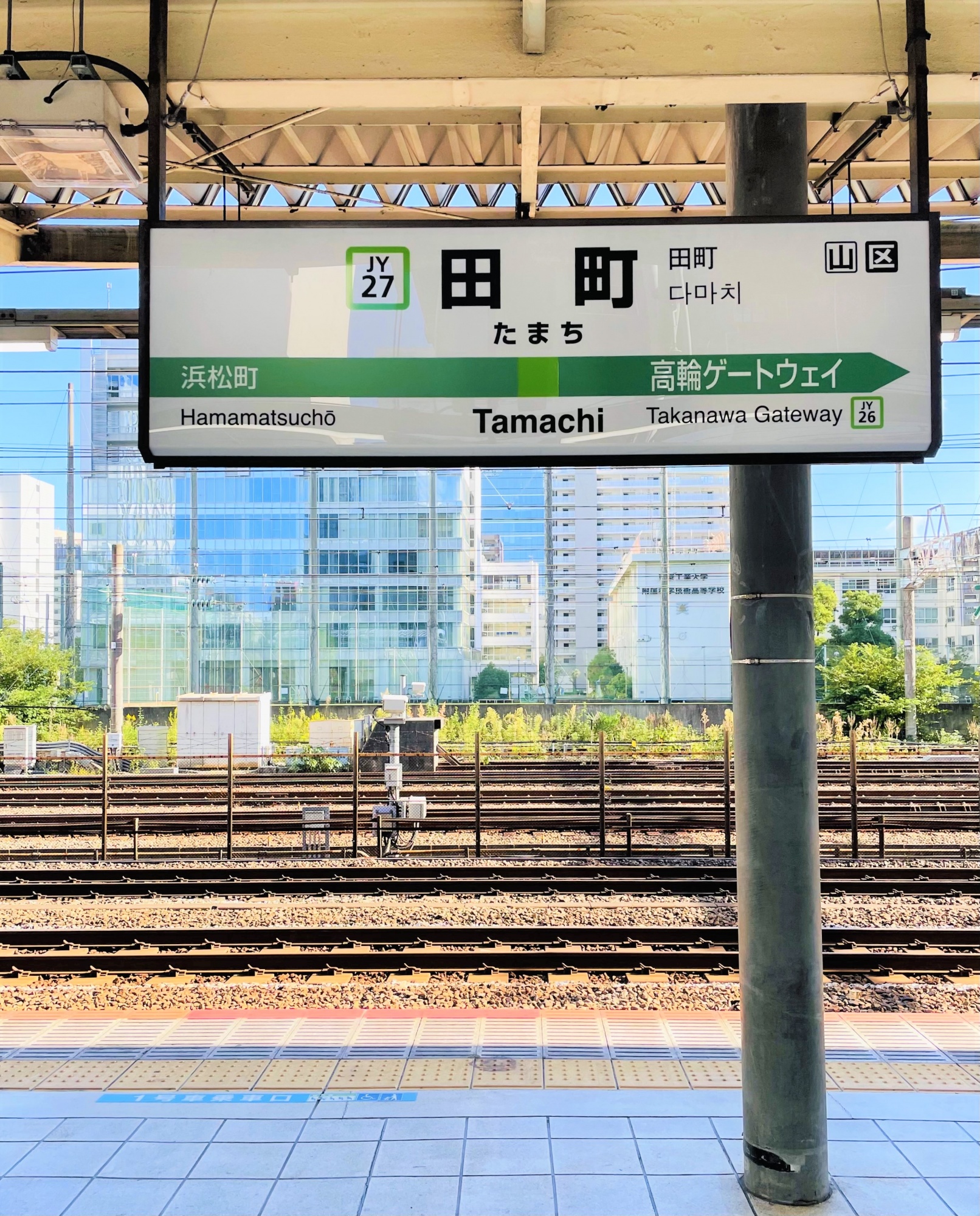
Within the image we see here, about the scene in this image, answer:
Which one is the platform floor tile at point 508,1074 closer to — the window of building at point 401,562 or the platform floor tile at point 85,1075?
the platform floor tile at point 85,1075

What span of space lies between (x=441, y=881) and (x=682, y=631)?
90.6 ft

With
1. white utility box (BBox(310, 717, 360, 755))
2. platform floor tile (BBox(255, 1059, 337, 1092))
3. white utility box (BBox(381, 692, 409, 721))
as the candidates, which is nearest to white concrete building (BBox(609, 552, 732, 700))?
white utility box (BBox(310, 717, 360, 755))

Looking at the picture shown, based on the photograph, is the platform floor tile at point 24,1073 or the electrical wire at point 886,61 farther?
the platform floor tile at point 24,1073

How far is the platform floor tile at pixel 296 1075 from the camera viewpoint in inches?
206

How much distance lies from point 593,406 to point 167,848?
1186 centimetres

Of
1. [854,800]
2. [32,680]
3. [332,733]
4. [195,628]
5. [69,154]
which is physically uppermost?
[69,154]

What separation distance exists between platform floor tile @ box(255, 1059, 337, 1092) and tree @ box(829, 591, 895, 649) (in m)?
34.0

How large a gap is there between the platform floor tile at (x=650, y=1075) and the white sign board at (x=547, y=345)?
12.0 feet

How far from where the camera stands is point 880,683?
104 ft

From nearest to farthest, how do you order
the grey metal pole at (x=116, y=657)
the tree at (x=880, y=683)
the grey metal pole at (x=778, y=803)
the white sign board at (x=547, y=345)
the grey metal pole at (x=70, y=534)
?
1. the white sign board at (x=547, y=345)
2. the grey metal pole at (x=778, y=803)
3. the grey metal pole at (x=116, y=657)
4. the tree at (x=880, y=683)
5. the grey metal pole at (x=70, y=534)

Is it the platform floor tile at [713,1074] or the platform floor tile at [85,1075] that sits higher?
the platform floor tile at [713,1074]

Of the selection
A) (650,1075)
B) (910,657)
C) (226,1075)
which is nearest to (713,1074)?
(650,1075)

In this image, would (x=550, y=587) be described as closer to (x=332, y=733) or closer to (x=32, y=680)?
(x=332, y=733)

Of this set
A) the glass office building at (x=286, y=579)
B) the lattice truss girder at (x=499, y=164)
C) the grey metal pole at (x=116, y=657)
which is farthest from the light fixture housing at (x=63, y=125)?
the glass office building at (x=286, y=579)
